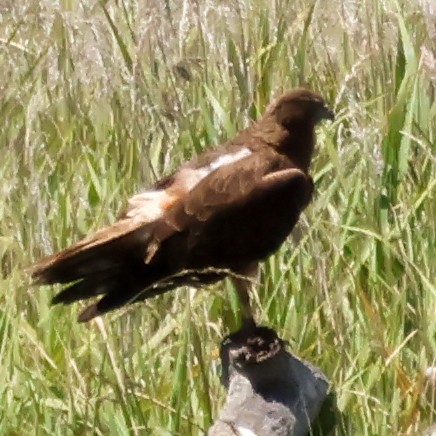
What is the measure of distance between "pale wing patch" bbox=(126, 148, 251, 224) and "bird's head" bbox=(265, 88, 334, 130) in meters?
0.24

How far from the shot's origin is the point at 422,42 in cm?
406

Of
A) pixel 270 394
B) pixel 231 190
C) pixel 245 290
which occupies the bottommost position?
pixel 245 290

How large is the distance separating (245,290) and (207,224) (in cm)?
20

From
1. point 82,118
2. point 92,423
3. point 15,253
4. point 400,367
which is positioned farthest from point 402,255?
point 82,118

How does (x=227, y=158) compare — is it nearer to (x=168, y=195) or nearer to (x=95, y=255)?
(x=168, y=195)

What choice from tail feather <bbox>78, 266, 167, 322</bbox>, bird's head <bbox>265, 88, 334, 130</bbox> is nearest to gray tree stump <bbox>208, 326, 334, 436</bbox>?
tail feather <bbox>78, 266, 167, 322</bbox>

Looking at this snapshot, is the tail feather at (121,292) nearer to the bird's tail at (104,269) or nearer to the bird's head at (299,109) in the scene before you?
the bird's tail at (104,269)

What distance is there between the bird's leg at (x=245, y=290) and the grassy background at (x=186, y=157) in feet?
0.27

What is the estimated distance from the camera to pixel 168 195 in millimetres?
2988

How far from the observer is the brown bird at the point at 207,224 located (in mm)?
2766

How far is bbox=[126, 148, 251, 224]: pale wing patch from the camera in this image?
9.66ft

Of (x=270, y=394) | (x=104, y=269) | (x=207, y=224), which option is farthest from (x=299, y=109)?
(x=270, y=394)

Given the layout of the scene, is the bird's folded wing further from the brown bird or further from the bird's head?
the bird's head

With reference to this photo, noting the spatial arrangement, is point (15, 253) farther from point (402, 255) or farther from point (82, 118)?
point (402, 255)
